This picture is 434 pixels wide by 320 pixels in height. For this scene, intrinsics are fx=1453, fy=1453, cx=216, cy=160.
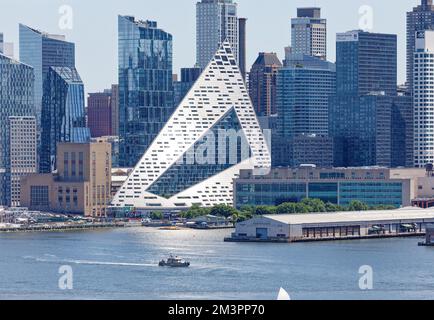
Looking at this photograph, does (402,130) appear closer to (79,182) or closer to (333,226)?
(79,182)

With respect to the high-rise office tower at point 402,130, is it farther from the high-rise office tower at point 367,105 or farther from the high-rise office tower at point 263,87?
the high-rise office tower at point 263,87

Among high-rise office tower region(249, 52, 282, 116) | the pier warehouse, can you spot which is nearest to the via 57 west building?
the pier warehouse

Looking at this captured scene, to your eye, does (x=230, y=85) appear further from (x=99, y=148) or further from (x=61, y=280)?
(x=61, y=280)

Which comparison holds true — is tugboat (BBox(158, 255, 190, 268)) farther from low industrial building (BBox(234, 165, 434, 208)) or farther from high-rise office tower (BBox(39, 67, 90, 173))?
high-rise office tower (BBox(39, 67, 90, 173))

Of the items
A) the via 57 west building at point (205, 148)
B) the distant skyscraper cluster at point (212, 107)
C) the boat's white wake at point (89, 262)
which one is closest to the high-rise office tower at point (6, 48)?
the distant skyscraper cluster at point (212, 107)
